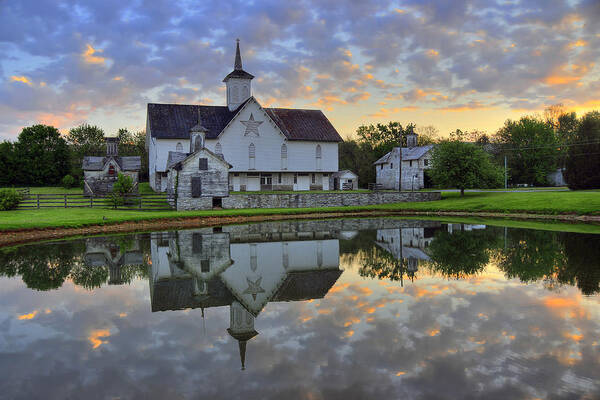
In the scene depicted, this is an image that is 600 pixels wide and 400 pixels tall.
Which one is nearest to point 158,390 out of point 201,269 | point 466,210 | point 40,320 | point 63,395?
point 63,395

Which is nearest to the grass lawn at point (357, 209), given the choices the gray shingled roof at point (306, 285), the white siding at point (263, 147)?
the white siding at point (263, 147)

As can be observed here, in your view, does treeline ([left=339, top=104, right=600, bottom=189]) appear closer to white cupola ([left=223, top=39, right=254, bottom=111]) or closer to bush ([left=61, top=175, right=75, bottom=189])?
white cupola ([left=223, top=39, right=254, bottom=111])

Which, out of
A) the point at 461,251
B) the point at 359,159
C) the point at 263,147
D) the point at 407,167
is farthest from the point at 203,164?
the point at 359,159

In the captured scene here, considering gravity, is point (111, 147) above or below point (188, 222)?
above

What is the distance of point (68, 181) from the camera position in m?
62.1

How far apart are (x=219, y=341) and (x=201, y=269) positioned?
6.96 m

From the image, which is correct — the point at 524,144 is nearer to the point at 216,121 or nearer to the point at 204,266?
the point at 216,121

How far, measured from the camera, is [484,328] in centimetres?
857

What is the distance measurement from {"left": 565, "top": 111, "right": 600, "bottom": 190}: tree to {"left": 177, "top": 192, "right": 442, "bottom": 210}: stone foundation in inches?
710

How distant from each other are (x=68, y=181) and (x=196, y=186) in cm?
3337

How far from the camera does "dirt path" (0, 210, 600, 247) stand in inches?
939

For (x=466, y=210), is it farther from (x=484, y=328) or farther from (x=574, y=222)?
(x=484, y=328)

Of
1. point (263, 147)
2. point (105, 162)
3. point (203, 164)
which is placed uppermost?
point (263, 147)

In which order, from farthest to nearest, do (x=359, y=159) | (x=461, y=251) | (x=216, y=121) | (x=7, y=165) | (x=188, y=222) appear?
1. (x=359, y=159)
2. (x=7, y=165)
3. (x=216, y=121)
4. (x=188, y=222)
5. (x=461, y=251)
